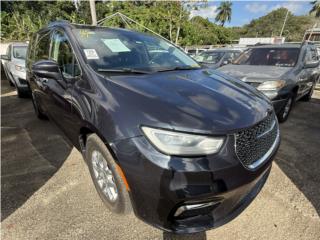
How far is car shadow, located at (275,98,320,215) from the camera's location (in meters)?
2.64

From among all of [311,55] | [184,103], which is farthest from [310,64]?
[184,103]

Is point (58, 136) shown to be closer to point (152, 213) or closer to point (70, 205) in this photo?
point (70, 205)

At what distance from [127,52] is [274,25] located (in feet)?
264

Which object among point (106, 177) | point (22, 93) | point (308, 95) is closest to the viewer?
point (106, 177)

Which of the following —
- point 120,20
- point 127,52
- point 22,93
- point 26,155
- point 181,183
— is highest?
point 120,20

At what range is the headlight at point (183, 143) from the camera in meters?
1.57

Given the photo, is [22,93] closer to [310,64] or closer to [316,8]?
[310,64]

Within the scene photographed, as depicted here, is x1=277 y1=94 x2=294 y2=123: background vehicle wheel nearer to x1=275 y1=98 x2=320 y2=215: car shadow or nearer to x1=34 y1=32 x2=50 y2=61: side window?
x1=275 y1=98 x2=320 y2=215: car shadow

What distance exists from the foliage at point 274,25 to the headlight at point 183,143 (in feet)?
239

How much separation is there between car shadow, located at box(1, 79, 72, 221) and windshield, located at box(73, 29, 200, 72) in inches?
61.4

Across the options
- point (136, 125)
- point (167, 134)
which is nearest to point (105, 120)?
point (136, 125)

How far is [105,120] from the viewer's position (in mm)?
1846

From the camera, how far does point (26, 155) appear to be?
3336 millimetres

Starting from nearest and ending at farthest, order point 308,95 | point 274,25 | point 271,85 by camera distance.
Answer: point 271,85 → point 308,95 → point 274,25
